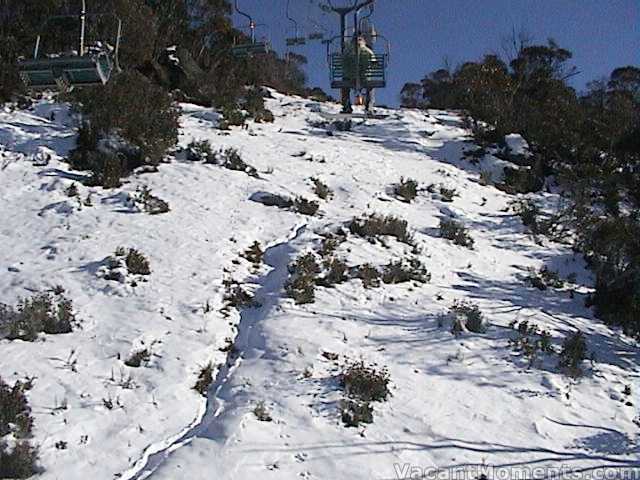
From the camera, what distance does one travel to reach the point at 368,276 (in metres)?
9.33

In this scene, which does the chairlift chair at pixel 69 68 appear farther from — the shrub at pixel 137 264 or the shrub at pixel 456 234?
the shrub at pixel 456 234

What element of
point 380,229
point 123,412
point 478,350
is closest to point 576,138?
point 380,229

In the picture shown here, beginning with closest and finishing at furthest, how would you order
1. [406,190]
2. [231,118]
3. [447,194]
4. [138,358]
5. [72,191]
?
[138,358] < [72,191] < [406,190] < [447,194] < [231,118]

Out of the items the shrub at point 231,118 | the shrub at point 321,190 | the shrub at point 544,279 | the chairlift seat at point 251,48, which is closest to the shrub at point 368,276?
the shrub at point 544,279

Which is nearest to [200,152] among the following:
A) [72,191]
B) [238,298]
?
[72,191]

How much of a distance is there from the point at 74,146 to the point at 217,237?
4905mm

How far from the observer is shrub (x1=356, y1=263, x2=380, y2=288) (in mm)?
9203

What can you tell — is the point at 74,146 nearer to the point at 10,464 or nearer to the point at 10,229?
the point at 10,229

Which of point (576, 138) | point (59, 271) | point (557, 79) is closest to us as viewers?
point (59, 271)

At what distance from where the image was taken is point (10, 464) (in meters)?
4.96

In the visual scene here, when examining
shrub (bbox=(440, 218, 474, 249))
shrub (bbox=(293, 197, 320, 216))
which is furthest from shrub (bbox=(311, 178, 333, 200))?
shrub (bbox=(440, 218, 474, 249))

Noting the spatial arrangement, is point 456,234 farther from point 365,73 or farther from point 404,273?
point 365,73

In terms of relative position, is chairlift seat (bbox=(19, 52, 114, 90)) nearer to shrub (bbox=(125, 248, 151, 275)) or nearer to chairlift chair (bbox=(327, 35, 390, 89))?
shrub (bbox=(125, 248, 151, 275))

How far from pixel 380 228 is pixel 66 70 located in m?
5.52
